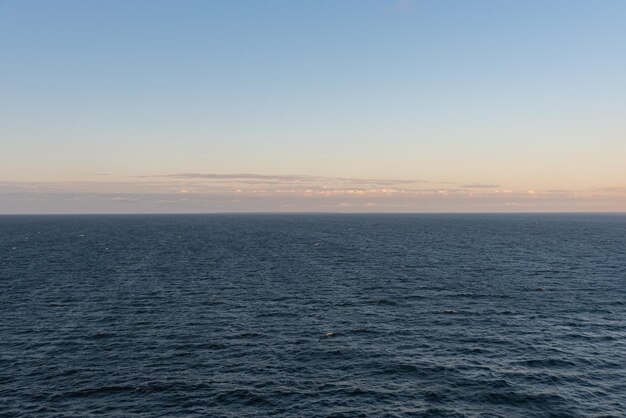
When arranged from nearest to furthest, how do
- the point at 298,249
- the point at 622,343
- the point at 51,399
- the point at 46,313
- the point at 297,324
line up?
1. the point at 51,399
2. the point at 622,343
3. the point at 297,324
4. the point at 46,313
5. the point at 298,249

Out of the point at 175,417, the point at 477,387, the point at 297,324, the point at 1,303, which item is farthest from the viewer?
the point at 1,303

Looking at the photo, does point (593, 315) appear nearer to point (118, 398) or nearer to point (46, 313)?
point (118, 398)

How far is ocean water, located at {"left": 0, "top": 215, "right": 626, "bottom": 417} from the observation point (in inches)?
1865

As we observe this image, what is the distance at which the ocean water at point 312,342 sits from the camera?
4738 centimetres

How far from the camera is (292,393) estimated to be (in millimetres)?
49219

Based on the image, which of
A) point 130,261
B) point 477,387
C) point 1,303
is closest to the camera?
point 477,387

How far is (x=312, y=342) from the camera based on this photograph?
6475 cm

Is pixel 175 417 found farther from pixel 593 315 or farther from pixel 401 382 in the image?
pixel 593 315

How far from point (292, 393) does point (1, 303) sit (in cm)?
6745

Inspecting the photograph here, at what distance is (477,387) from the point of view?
5025 cm

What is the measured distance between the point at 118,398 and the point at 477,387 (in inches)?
1524

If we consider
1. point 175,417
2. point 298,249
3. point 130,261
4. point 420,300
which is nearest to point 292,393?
point 175,417

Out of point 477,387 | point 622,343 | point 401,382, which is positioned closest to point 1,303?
point 401,382

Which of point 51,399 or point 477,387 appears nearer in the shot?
point 51,399
